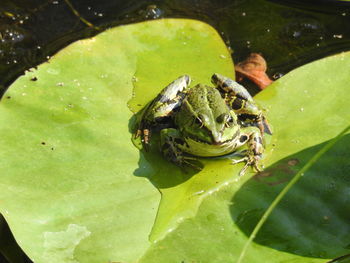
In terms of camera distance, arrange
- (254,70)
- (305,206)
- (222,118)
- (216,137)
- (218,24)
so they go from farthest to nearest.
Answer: (218,24)
(254,70)
(222,118)
(216,137)
(305,206)

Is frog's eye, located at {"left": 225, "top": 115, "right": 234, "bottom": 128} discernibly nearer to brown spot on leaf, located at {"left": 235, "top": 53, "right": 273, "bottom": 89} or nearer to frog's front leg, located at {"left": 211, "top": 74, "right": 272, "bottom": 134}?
frog's front leg, located at {"left": 211, "top": 74, "right": 272, "bottom": 134}

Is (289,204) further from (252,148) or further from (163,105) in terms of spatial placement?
(163,105)

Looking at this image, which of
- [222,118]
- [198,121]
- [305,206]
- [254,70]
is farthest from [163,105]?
[305,206]

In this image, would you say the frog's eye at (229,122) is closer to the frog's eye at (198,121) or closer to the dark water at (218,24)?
the frog's eye at (198,121)

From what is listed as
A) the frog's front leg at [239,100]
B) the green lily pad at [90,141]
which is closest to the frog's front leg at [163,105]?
the green lily pad at [90,141]

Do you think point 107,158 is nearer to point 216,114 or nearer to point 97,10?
point 216,114

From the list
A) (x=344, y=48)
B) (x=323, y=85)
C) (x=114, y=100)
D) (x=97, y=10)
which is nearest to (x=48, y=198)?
(x=114, y=100)

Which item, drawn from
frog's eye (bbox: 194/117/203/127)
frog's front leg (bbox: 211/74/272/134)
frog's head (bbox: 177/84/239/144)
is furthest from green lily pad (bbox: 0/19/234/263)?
frog's eye (bbox: 194/117/203/127)
